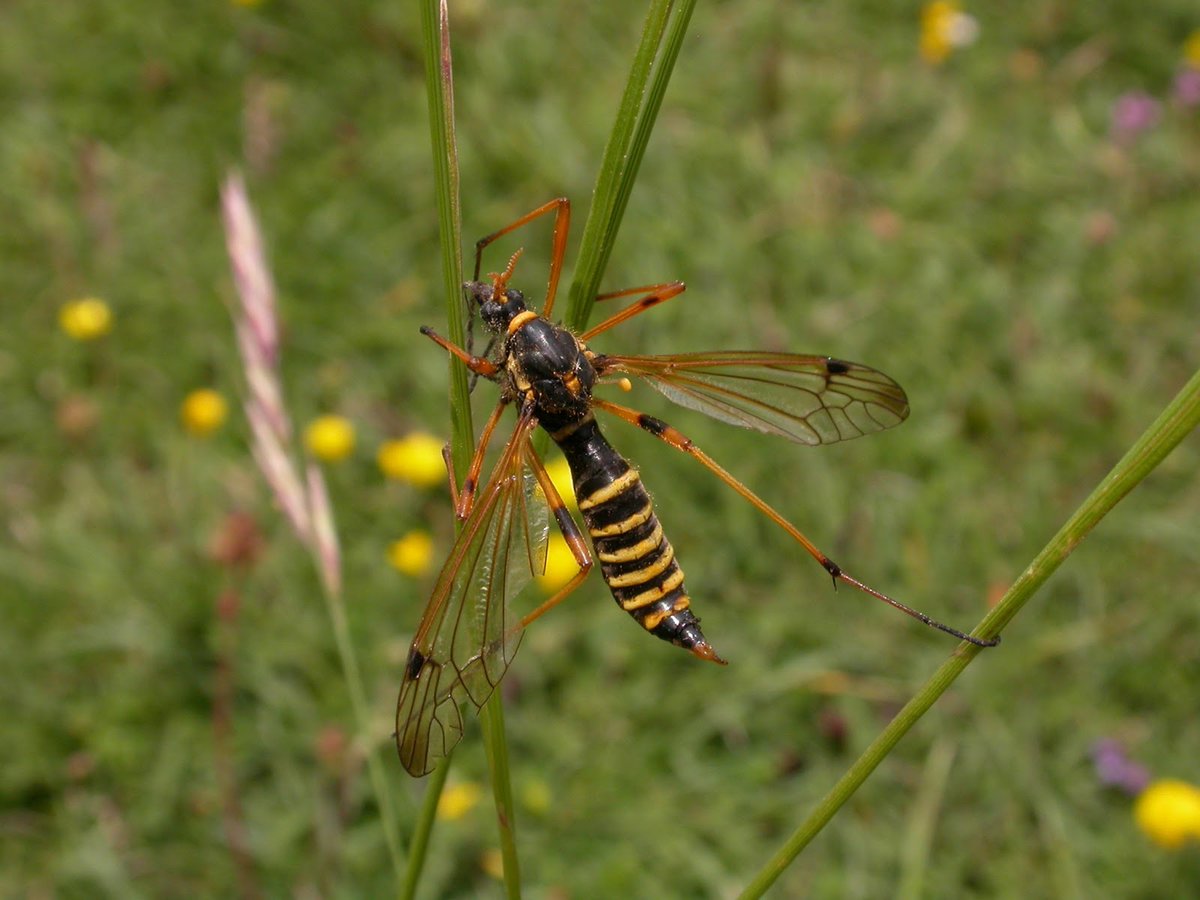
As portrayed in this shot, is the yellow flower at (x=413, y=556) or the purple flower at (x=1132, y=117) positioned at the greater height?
the purple flower at (x=1132, y=117)

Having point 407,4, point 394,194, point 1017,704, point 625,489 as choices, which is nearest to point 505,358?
point 625,489

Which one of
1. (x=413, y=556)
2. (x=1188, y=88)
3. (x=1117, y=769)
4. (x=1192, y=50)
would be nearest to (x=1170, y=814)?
(x=1117, y=769)

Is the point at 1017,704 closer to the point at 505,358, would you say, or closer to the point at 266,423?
the point at 505,358

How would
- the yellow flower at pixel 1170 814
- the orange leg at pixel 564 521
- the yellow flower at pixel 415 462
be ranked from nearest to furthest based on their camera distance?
the orange leg at pixel 564 521 < the yellow flower at pixel 1170 814 < the yellow flower at pixel 415 462

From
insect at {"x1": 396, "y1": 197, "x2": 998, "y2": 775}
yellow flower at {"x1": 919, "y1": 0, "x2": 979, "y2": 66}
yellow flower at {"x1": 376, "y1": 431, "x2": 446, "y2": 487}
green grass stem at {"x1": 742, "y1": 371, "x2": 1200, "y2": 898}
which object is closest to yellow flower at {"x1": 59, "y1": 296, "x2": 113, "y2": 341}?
yellow flower at {"x1": 376, "y1": 431, "x2": 446, "y2": 487}

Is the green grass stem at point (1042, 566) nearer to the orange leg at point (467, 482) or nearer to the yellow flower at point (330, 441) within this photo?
the orange leg at point (467, 482)

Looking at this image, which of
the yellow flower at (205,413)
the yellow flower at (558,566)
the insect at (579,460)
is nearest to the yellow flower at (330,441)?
the yellow flower at (205,413)
